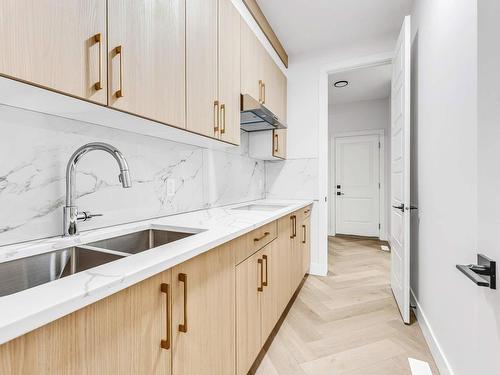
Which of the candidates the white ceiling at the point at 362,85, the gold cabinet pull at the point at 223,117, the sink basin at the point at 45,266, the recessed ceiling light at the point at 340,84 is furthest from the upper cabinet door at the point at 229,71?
the recessed ceiling light at the point at 340,84

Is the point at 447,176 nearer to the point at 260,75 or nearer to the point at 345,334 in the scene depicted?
the point at 345,334

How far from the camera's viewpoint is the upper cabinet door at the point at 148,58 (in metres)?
0.97

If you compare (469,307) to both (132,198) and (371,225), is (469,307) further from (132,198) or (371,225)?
(371,225)

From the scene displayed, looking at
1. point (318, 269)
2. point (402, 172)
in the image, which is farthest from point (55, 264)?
point (318, 269)

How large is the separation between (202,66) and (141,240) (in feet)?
3.33

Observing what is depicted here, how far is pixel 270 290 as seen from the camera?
1.69 meters

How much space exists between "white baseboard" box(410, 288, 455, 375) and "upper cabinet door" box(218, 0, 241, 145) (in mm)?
1832

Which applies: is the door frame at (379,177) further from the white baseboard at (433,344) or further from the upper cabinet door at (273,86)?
the white baseboard at (433,344)

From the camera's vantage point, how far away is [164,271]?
79 centimetres

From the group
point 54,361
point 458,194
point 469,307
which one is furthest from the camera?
point 458,194

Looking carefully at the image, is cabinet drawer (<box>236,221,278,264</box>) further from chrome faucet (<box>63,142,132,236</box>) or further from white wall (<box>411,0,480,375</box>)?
white wall (<box>411,0,480,375</box>)

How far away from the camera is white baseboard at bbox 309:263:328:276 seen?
122 inches

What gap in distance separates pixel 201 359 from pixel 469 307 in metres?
1.21

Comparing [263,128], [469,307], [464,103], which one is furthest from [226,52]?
[469,307]
